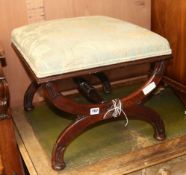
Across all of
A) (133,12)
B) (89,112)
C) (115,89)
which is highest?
(133,12)

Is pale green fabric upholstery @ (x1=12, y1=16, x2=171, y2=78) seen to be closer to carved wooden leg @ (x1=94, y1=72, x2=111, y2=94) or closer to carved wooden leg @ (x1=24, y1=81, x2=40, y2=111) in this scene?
carved wooden leg @ (x1=24, y1=81, x2=40, y2=111)

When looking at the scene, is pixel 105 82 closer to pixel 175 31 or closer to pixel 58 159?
pixel 175 31

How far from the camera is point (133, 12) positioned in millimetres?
1368

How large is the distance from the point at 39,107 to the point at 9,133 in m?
0.29

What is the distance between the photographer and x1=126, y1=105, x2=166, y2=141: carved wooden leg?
38.8 inches

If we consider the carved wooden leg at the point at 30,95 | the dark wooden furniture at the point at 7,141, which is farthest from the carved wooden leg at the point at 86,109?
the carved wooden leg at the point at 30,95

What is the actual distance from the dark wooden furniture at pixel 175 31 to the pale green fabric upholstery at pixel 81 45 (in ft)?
0.73

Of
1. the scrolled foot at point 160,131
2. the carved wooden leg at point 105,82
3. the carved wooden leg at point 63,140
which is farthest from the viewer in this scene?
the carved wooden leg at point 105,82

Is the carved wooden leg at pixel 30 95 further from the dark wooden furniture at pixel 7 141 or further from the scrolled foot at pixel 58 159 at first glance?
the scrolled foot at pixel 58 159

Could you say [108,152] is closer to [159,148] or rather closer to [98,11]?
[159,148]

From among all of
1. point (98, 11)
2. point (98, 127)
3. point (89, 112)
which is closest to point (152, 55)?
point (89, 112)

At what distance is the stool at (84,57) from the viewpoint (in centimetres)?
81

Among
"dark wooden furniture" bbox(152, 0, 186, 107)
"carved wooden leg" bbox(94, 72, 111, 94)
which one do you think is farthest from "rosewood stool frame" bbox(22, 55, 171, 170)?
"carved wooden leg" bbox(94, 72, 111, 94)

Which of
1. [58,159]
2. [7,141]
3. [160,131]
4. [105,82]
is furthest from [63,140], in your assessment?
[105,82]
